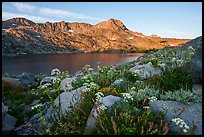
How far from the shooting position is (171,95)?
6914 millimetres

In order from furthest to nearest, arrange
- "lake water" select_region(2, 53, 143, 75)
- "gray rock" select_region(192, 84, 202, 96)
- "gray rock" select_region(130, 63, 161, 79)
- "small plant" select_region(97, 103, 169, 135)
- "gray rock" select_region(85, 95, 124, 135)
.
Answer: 1. "lake water" select_region(2, 53, 143, 75)
2. "gray rock" select_region(130, 63, 161, 79)
3. "gray rock" select_region(192, 84, 202, 96)
4. "gray rock" select_region(85, 95, 124, 135)
5. "small plant" select_region(97, 103, 169, 135)

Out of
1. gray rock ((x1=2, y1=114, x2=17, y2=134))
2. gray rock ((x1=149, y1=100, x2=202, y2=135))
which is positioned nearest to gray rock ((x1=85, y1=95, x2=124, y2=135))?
gray rock ((x1=149, y1=100, x2=202, y2=135))

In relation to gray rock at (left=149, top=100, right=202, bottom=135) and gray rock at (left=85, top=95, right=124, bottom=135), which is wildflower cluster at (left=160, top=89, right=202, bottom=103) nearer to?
gray rock at (left=149, top=100, right=202, bottom=135)

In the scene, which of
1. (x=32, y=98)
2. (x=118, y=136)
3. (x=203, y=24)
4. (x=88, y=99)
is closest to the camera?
(x=118, y=136)

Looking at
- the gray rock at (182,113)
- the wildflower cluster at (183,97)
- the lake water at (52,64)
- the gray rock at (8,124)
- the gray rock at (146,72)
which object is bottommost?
the lake water at (52,64)

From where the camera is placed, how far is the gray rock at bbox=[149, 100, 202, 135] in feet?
17.0

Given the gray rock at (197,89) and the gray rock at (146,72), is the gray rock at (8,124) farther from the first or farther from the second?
the gray rock at (197,89)

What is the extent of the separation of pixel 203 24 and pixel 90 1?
2368mm

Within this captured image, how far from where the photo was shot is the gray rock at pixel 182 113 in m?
5.18

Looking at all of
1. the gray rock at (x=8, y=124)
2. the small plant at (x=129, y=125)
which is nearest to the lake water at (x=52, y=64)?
the gray rock at (x=8, y=124)

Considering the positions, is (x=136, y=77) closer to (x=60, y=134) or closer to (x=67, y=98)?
(x=67, y=98)

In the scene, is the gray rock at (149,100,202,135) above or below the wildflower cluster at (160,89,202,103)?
below

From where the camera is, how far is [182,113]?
5.88m

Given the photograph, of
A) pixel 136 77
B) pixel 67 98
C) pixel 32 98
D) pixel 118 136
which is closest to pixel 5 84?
pixel 32 98
